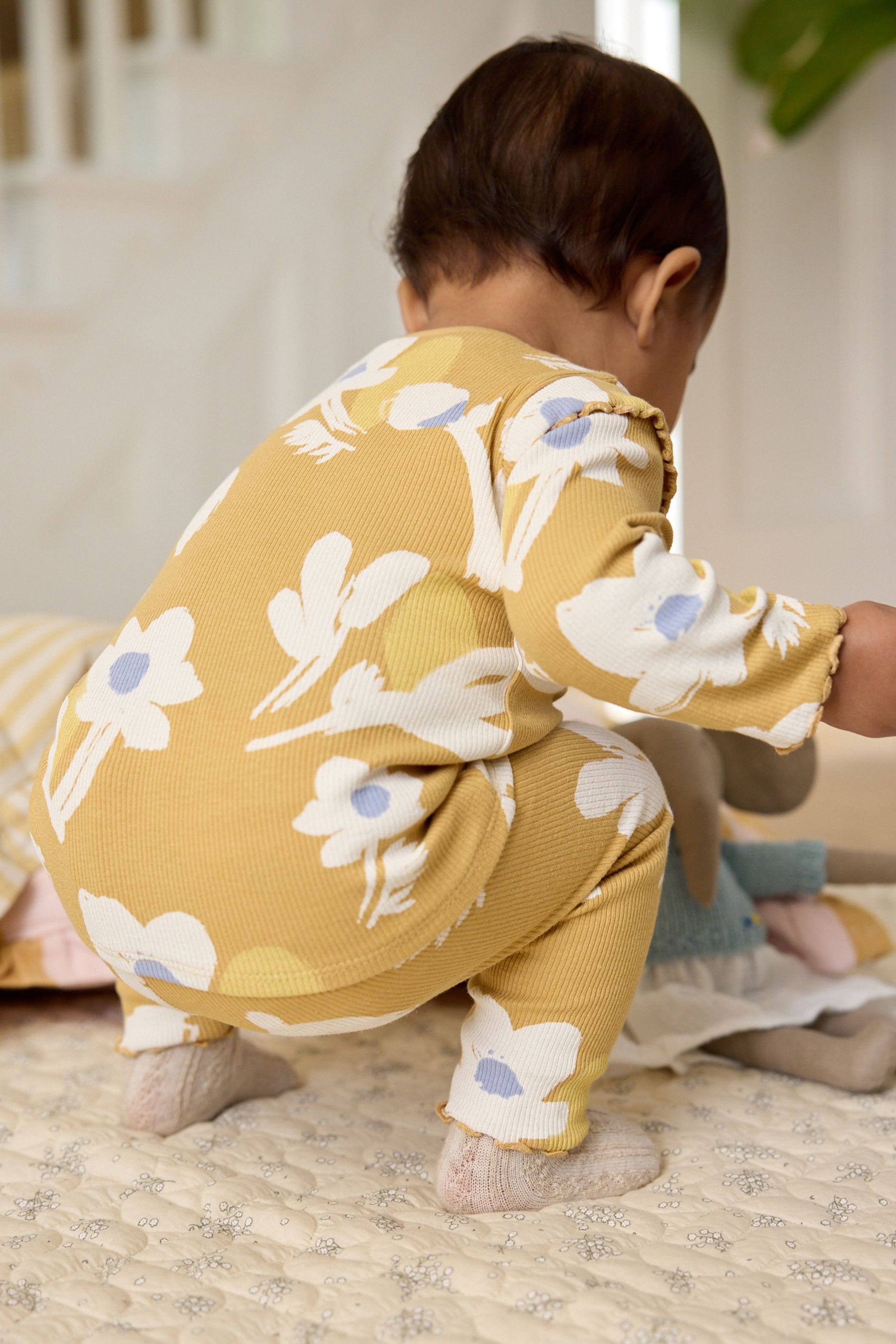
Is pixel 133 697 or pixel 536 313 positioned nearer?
pixel 133 697

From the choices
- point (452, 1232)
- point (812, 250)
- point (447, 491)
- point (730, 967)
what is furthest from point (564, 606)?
point (812, 250)

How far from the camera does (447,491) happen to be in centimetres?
62

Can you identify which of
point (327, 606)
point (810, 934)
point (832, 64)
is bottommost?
point (810, 934)

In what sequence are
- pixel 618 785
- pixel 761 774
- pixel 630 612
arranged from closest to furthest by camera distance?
pixel 630 612, pixel 618 785, pixel 761 774

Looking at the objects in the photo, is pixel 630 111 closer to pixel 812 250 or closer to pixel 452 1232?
pixel 452 1232

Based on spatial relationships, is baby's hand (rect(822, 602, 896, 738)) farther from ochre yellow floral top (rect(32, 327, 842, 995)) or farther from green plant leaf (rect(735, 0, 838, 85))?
green plant leaf (rect(735, 0, 838, 85))

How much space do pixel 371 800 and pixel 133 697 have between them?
0.14 meters

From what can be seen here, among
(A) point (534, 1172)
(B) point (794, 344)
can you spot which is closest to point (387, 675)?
(A) point (534, 1172)

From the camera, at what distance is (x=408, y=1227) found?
621mm

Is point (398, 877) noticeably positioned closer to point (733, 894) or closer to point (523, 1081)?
point (523, 1081)

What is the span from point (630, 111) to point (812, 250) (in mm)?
1767

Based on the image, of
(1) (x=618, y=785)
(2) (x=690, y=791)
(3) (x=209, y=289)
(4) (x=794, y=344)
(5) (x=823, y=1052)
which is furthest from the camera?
(4) (x=794, y=344)

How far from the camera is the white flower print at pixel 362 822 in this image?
0.58 metres

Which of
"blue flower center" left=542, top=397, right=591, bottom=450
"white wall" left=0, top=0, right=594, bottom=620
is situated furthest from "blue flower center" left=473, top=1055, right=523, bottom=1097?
"white wall" left=0, top=0, right=594, bottom=620
